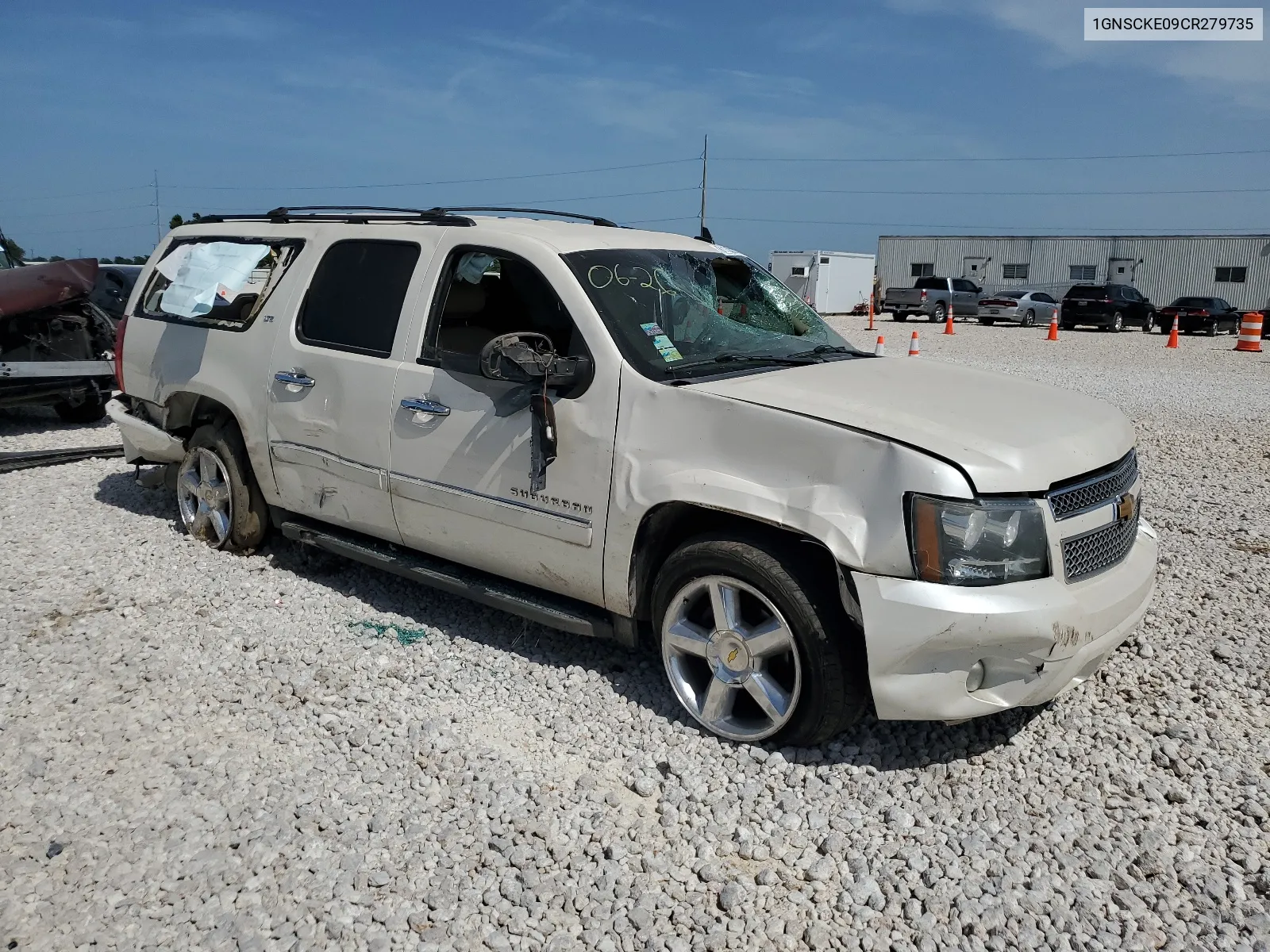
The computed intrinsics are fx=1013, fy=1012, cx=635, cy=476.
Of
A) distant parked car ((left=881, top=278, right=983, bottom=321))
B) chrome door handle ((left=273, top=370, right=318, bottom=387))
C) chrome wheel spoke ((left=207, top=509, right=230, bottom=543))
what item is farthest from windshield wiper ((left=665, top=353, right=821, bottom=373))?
distant parked car ((left=881, top=278, right=983, bottom=321))

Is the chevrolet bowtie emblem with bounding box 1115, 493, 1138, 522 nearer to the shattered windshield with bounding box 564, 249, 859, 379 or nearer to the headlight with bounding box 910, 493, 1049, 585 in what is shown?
the headlight with bounding box 910, 493, 1049, 585

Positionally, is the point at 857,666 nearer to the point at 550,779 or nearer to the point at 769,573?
the point at 769,573

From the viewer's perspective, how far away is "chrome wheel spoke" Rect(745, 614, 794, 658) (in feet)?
11.5

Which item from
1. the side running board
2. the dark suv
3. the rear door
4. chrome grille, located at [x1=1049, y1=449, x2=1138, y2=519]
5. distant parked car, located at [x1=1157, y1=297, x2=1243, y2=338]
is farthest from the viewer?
the rear door

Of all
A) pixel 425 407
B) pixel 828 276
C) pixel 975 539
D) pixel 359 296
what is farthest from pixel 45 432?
A: pixel 828 276

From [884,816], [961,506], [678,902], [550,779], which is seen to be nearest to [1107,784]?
[884,816]

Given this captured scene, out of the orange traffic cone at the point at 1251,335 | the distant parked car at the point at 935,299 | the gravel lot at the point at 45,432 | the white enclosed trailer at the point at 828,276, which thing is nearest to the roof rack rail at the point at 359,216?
the gravel lot at the point at 45,432

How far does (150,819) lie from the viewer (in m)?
3.25

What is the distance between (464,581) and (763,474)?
167 centimetres

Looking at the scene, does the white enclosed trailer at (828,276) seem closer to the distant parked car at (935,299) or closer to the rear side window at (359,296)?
the distant parked car at (935,299)

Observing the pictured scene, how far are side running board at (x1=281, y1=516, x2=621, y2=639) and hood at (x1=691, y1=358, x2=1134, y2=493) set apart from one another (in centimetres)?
110

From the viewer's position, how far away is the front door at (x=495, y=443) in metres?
3.96

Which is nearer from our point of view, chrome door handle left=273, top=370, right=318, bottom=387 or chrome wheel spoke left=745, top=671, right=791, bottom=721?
chrome wheel spoke left=745, top=671, right=791, bottom=721

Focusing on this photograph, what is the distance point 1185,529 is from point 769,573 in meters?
4.31
